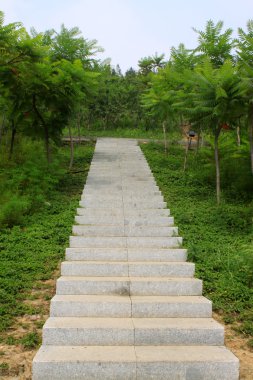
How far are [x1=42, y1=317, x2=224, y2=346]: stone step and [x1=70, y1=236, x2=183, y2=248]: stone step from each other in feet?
7.44

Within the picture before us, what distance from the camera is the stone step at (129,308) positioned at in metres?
5.08

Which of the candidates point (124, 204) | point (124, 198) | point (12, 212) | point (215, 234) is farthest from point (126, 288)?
point (124, 198)

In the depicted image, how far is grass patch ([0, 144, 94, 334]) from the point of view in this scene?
5.42 meters

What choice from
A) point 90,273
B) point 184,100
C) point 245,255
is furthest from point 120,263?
point 184,100

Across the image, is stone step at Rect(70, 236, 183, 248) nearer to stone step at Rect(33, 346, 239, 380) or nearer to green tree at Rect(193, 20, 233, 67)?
stone step at Rect(33, 346, 239, 380)

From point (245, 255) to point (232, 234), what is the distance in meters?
1.65

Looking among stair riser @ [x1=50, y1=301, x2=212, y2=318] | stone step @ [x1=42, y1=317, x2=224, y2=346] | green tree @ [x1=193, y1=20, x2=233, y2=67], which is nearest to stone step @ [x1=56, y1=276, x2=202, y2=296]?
stair riser @ [x1=50, y1=301, x2=212, y2=318]

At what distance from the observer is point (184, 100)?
9.91 m

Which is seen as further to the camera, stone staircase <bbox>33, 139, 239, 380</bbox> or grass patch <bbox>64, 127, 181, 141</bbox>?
grass patch <bbox>64, 127, 181, 141</bbox>

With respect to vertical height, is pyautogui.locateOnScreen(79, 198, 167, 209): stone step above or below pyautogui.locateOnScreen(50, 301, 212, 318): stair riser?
above

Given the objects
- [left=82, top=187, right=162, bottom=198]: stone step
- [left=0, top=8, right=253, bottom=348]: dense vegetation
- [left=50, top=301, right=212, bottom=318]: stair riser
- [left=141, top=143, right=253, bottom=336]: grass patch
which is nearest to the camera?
[left=50, top=301, right=212, bottom=318]: stair riser

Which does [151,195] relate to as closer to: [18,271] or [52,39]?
[18,271]

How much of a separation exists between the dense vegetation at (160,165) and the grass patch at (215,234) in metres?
0.02

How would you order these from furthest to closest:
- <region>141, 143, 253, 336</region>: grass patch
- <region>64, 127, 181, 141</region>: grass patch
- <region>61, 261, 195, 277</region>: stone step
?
<region>64, 127, 181, 141</region>: grass patch → <region>61, 261, 195, 277</region>: stone step → <region>141, 143, 253, 336</region>: grass patch
